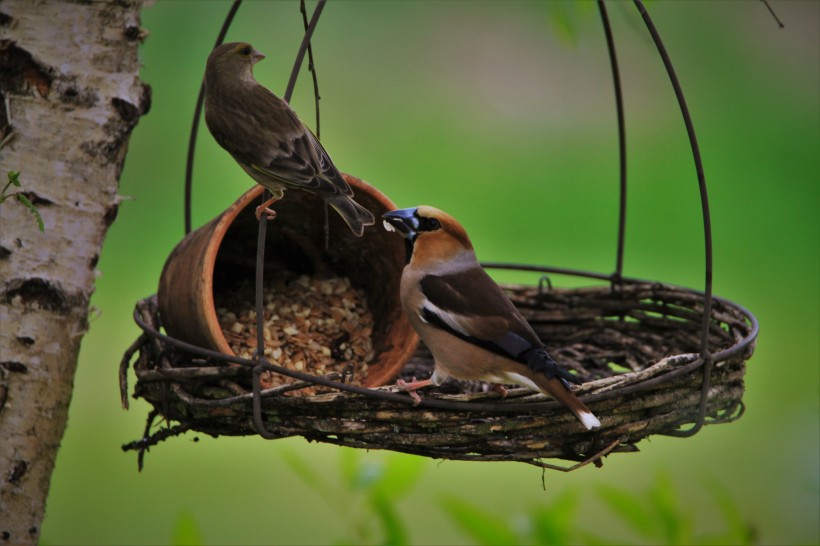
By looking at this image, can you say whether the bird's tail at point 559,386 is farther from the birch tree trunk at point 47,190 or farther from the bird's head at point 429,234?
the birch tree trunk at point 47,190

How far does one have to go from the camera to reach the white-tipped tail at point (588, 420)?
2.04 metres

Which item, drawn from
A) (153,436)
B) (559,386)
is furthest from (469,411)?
(153,436)

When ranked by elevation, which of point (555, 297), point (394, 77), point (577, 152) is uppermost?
point (394, 77)

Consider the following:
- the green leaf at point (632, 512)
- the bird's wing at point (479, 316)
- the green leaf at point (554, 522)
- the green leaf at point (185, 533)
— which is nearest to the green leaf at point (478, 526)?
the green leaf at point (554, 522)

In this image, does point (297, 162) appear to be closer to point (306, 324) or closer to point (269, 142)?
point (269, 142)

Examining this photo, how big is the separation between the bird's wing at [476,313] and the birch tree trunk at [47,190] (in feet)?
2.80

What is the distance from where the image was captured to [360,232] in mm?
2490

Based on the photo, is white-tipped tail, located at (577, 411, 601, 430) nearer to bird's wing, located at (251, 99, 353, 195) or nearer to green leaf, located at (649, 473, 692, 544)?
green leaf, located at (649, 473, 692, 544)

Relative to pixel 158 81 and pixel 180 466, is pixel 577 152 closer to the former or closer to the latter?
pixel 158 81

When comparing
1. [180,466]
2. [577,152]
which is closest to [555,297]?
[180,466]

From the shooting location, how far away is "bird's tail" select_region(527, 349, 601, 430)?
6.73ft

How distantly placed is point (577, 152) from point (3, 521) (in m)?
5.39

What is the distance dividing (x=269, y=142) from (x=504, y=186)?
4714 mm

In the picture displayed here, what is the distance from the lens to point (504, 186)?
704 centimetres
